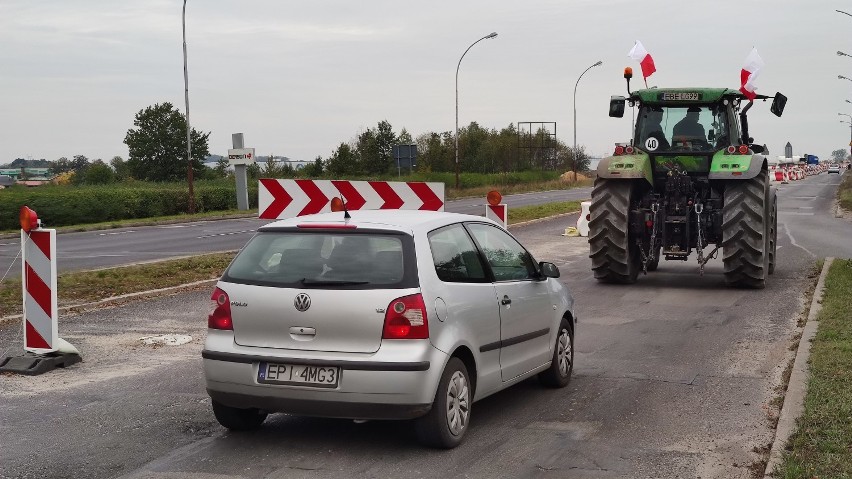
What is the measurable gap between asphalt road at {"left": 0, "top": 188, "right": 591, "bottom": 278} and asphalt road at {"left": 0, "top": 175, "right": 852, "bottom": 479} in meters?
9.01

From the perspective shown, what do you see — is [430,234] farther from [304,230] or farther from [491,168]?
Answer: [491,168]

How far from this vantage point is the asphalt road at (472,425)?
21.0 ft

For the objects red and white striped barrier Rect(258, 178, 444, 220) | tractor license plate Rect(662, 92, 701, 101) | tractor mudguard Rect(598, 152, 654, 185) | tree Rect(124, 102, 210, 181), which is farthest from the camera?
tree Rect(124, 102, 210, 181)

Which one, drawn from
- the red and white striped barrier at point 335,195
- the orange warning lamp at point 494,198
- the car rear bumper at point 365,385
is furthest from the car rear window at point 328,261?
the orange warning lamp at point 494,198

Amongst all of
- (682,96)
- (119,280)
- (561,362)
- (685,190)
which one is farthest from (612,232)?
(561,362)

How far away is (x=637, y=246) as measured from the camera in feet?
57.1

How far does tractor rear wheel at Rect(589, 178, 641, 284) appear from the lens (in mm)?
16641

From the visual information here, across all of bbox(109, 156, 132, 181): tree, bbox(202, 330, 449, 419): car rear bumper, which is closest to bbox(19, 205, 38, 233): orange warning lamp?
bbox(202, 330, 449, 419): car rear bumper

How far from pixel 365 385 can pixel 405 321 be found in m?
0.44

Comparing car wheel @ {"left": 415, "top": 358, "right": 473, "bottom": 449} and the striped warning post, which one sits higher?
the striped warning post

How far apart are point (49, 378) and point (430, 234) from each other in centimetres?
391

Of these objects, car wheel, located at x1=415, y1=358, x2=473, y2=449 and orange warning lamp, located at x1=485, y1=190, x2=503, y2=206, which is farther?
orange warning lamp, located at x1=485, y1=190, x2=503, y2=206

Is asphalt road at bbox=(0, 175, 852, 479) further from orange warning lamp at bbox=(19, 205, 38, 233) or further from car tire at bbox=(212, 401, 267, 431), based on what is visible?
orange warning lamp at bbox=(19, 205, 38, 233)

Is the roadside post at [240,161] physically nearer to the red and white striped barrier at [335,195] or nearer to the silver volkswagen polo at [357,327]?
the red and white striped barrier at [335,195]
